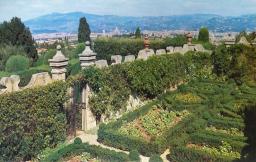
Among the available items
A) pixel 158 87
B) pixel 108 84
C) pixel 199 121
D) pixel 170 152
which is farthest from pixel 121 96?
pixel 170 152

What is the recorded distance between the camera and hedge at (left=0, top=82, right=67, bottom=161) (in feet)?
40.1

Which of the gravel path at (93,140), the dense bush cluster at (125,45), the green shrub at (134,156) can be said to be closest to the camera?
the green shrub at (134,156)

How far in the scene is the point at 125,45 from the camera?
28.8 m

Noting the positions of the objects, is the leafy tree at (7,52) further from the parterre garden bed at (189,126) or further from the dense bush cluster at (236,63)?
the parterre garden bed at (189,126)

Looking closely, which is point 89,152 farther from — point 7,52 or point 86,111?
point 7,52

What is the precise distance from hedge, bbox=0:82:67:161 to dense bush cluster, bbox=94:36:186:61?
1476 centimetres

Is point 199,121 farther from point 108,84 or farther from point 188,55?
point 188,55

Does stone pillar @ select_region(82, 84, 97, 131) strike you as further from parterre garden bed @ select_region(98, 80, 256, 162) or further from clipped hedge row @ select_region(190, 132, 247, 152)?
clipped hedge row @ select_region(190, 132, 247, 152)

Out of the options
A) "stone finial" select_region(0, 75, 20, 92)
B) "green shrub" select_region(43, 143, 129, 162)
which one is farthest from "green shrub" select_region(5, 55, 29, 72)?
Answer: "green shrub" select_region(43, 143, 129, 162)

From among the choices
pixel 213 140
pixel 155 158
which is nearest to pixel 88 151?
pixel 155 158

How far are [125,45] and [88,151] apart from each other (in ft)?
55.4

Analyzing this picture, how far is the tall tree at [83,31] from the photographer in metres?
43.6

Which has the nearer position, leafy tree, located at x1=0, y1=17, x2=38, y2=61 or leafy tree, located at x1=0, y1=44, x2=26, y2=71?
leafy tree, located at x1=0, y1=44, x2=26, y2=71

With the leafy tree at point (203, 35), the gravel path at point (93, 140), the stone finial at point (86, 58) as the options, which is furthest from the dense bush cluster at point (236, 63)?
the gravel path at point (93, 140)
